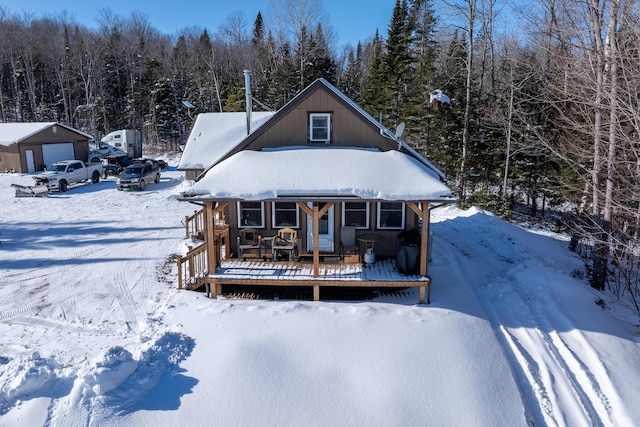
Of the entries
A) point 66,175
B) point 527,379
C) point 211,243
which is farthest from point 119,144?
point 527,379

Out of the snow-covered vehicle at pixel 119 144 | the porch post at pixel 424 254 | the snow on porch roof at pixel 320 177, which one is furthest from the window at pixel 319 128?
the snow-covered vehicle at pixel 119 144

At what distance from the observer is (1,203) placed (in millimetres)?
22000

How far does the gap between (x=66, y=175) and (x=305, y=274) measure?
21.5 m

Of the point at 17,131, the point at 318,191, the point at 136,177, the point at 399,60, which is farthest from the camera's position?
the point at 399,60

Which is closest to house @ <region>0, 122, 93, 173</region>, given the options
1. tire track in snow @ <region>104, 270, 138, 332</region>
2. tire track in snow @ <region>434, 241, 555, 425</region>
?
tire track in snow @ <region>104, 270, 138, 332</region>

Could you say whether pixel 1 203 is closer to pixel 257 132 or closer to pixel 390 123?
pixel 257 132

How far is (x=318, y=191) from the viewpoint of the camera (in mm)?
10461

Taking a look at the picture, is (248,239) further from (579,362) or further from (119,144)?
(119,144)

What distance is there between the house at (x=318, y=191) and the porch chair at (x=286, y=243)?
0.24 feet

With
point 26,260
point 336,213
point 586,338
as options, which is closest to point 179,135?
point 26,260

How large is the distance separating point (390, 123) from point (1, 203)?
2485 cm

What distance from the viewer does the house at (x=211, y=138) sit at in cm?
2222

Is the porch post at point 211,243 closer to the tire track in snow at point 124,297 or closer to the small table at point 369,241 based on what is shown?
the tire track in snow at point 124,297

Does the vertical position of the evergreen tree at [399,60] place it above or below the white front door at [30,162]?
above
